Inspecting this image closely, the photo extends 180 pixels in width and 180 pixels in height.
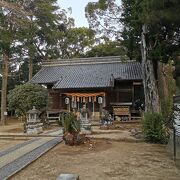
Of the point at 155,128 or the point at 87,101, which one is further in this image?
the point at 87,101

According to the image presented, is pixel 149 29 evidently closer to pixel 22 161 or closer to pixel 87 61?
pixel 22 161

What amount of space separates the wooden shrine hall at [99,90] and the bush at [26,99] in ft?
17.3

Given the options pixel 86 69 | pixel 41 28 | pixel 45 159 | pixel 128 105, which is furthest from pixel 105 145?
pixel 41 28

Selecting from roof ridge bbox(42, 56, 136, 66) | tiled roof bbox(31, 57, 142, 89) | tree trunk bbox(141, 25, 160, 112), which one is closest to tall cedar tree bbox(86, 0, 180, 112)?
tree trunk bbox(141, 25, 160, 112)

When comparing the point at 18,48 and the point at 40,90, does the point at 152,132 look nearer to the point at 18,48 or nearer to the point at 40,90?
the point at 40,90

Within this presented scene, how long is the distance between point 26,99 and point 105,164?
39.1 feet

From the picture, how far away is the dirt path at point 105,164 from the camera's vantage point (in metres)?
8.48

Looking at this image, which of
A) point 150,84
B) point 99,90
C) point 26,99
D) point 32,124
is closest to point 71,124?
point 32,124

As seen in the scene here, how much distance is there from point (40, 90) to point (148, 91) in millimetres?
7196

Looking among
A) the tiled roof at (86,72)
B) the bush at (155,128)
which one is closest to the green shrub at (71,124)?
the bush at (155,128)

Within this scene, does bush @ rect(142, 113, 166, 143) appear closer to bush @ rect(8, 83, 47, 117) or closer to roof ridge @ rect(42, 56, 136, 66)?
bush @ rect(8, 83, 47, 117)

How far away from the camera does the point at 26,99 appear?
20.9m

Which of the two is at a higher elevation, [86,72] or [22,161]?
[86,72]

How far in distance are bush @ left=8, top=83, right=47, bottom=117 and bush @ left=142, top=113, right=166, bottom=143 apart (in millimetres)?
8618
